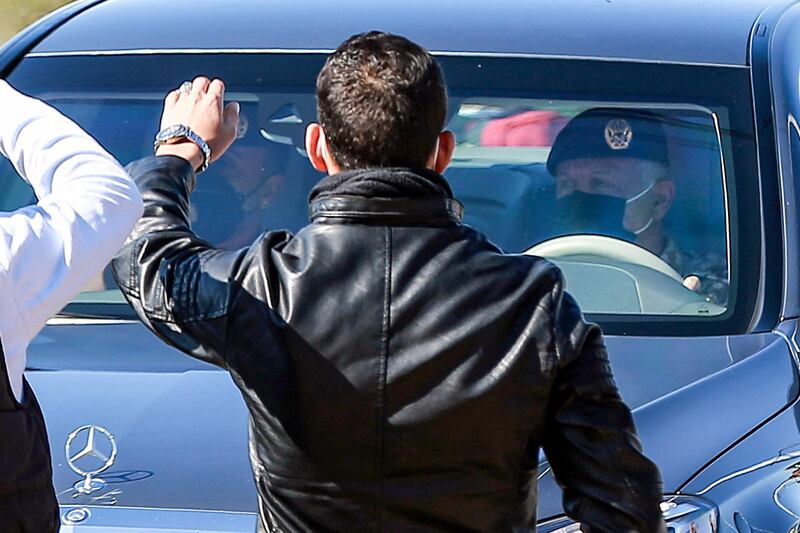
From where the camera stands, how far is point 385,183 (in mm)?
1891

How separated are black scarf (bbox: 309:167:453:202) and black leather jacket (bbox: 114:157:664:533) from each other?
13mm

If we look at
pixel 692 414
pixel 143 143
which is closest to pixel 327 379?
pixel 692 414

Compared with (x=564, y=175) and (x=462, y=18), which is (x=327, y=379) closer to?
(x=564, y=175)

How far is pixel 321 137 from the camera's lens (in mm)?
1986

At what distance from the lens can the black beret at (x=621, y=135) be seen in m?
3.42

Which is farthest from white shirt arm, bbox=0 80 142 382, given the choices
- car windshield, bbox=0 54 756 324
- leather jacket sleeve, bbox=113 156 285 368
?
car windshield, bbox=0 54 756 324

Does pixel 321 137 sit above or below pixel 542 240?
below

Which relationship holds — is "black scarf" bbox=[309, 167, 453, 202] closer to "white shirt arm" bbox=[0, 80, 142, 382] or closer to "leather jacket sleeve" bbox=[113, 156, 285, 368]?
"leather jacket sleeve" bbox=[113, 156, 285, 368]

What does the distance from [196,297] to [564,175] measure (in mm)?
1654

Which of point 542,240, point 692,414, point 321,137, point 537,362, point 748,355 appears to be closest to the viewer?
point 537,362

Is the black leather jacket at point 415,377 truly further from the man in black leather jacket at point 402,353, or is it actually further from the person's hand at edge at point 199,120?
the person's hand at edge at point 199,120

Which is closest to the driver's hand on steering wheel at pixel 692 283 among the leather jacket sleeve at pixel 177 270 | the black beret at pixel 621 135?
the black beret at pixel 621 135

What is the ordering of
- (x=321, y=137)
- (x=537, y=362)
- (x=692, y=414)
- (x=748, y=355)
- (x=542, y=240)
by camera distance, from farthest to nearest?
1. (x=542, y=240)
2. (x=748, y=355)
3. (x=692, y=414)
4. (x=321, y=137)
5. (x=537, y=362)

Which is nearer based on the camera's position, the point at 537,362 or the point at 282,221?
the point at 537,362
